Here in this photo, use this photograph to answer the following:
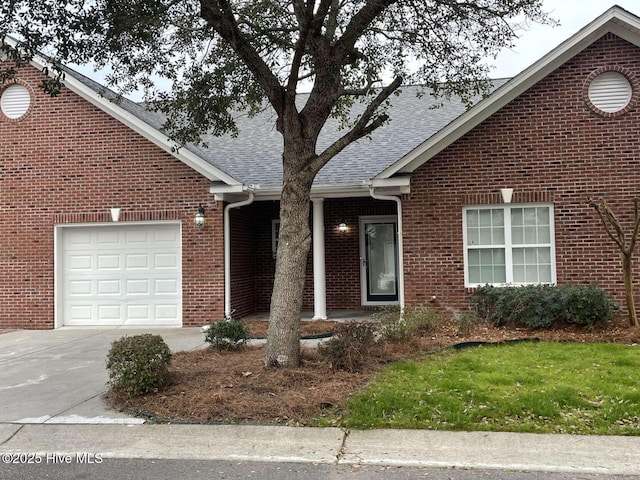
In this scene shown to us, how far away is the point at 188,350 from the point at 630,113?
942 cm

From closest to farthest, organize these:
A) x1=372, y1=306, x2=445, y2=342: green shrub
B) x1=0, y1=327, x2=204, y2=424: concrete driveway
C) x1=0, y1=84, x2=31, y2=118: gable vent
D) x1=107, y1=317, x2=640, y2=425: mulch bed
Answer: x1=107, y1=317, x2=640, y2=425: mulch bed
x1=0, y1=327, x2=204, y2=424: concrete driveway
x1=372, y1=306, x2=445, y2=342: green shrub
x1=0, y1=84, x2=31, y2=118: gable vent

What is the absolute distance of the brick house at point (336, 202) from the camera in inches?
429

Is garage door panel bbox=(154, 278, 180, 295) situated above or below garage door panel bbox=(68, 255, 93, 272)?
below

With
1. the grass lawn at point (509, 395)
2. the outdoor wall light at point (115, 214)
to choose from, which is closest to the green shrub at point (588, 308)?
the grass lawn at point (509, 395)

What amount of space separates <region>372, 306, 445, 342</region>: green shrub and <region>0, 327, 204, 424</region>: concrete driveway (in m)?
3.37

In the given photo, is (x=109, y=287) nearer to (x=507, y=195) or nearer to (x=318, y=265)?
(x=318, y=265)

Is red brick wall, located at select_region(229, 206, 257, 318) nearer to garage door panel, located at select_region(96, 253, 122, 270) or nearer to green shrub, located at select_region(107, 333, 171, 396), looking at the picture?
garage door panel, located at select_region(96, 253, 122, 270)

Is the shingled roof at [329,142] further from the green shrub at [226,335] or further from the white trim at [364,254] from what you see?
the green shrub at [226,335]

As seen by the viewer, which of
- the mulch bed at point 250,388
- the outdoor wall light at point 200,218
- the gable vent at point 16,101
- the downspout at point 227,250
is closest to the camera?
the mulch bed at point 250,388

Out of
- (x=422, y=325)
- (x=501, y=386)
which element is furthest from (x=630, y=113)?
(x=501, y=386)

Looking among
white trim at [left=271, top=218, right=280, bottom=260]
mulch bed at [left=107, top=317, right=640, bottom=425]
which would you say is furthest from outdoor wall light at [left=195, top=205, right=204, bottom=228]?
mulch bed at [left=107, top=317, right=640, bottom=425]

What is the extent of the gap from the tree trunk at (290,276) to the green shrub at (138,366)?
1.39 meters

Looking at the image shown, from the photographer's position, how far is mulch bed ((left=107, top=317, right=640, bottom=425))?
5887 mm

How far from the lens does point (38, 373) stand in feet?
26.9
